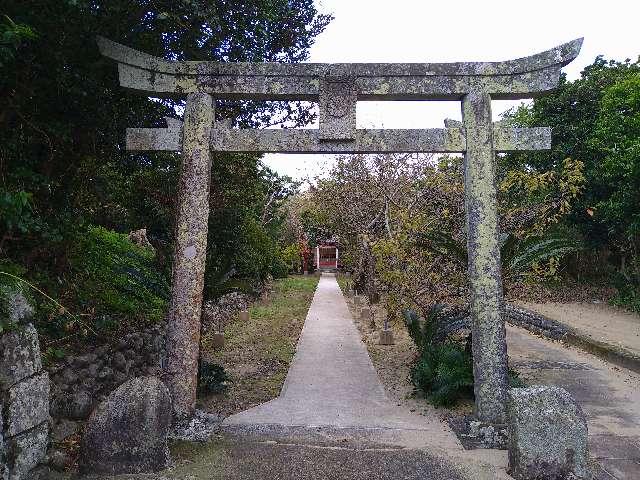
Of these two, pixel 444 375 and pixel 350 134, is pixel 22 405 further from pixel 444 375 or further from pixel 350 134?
pixel 444 375

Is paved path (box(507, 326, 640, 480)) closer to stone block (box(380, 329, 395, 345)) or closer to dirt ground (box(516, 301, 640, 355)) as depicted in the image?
dirt ground (box(516, 301, 640, 355))

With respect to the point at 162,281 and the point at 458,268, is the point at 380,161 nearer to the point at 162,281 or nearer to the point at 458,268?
the point at 458,268

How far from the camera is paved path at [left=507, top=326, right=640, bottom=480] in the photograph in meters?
4.58

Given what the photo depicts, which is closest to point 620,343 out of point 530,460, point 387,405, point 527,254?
→ point 527,254

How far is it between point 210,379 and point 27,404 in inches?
127

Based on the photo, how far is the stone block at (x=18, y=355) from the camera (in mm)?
3242

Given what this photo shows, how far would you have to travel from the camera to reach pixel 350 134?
5.07 meters

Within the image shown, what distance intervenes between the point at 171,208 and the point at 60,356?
485 centimetres

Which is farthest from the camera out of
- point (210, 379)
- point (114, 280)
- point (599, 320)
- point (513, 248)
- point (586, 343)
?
point (599, 320)

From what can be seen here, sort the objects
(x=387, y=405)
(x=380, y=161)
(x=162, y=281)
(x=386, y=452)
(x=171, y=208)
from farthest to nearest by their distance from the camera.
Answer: (x=380, y=161) < (x=171, y=208) < (x=162, y=281) < (x=387, y=405) < (x=386, y=452)

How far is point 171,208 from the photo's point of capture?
9.19 m

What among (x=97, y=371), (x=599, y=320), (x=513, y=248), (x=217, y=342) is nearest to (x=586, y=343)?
(x=599, y=320)

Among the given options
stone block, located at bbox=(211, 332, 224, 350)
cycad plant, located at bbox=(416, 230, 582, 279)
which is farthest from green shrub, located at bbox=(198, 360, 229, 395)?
cycad plant, located at bbox=(416, 230, 582, 279)

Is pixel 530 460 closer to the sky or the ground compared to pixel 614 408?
closer to the sky
